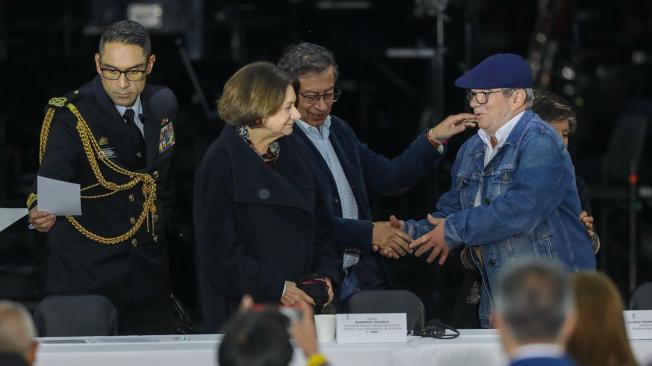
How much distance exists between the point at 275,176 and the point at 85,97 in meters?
0.90

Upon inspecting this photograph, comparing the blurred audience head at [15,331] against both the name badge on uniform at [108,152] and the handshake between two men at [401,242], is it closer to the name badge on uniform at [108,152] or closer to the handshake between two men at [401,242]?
the name badge on uniform at [108,152]

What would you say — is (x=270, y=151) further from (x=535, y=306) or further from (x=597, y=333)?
(x=535, y=306)

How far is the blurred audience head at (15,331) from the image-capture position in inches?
115

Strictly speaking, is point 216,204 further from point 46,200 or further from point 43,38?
point 43,38

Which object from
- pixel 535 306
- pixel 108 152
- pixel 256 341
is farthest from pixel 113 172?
pixel 535 306

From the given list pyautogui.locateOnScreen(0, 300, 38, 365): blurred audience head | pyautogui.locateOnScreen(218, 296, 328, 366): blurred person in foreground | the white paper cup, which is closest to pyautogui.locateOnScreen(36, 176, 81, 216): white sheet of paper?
the white paper cup

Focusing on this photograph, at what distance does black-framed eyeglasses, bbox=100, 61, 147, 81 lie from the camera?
185 inches

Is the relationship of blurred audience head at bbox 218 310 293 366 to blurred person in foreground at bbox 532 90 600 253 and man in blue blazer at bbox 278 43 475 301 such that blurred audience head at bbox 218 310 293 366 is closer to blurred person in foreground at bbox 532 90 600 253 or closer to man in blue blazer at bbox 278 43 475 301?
man in blue blazer at bbox 278 43 475 301

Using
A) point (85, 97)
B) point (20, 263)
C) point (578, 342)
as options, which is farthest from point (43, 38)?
point (578, 342)

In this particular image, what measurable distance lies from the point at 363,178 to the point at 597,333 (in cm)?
229

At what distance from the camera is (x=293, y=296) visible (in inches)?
171

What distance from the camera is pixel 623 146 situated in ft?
30.1

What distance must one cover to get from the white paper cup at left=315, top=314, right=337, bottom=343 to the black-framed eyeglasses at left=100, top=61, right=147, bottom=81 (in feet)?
3.93

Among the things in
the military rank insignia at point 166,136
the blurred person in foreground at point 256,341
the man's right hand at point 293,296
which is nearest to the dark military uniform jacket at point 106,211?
the military rank insignia at point 166,136
